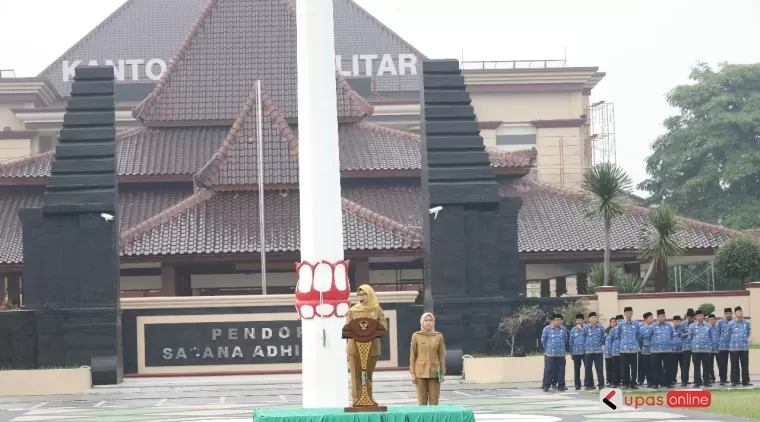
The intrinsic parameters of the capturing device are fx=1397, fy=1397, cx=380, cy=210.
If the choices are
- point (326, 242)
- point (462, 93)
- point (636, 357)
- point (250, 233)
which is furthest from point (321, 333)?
point (250, 233)

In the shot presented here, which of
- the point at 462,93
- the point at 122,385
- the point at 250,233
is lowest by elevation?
the point at 122,385

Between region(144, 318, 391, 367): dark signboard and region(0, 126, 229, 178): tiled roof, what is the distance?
10600mm

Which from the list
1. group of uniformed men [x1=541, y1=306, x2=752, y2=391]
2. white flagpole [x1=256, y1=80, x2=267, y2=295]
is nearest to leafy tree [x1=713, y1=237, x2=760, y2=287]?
group of uniformed men [x1=541, y1=306, x2=752, y2=391]

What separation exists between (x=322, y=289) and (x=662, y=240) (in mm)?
18816

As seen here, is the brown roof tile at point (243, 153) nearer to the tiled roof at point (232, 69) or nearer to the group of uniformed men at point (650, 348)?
the tiled roof at point (232, 69)

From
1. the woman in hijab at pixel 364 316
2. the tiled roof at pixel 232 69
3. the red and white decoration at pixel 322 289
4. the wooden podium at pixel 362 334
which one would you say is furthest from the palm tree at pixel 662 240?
the wooden podium at pixel 362 334

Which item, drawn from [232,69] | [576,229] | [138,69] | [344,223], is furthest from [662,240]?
[138,69]

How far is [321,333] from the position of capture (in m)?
21.7

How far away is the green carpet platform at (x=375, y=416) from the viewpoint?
1625 centimetres

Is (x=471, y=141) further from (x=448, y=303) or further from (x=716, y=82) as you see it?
(x=716, y=82)

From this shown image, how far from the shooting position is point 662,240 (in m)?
38.2

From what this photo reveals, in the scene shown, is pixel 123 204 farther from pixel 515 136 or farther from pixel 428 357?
pixel 428 357

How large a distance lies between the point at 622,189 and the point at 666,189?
25.2 meters

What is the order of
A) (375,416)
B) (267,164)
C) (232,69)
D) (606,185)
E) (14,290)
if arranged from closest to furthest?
(375,416) < (606,185) < (267,164) < (14,290) < (232,69)
